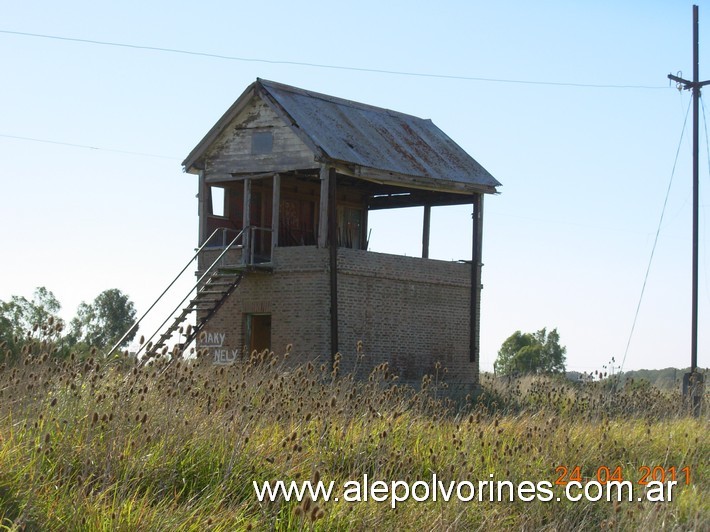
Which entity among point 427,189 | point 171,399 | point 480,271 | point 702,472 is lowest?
point 702,472

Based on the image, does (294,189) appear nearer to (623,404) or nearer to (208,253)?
(208,253)

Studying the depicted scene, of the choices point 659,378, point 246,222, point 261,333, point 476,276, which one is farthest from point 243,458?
point 659,378

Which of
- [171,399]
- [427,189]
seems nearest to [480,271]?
[427,189]

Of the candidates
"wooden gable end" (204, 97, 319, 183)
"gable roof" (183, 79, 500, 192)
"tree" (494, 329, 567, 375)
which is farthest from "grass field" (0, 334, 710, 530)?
"tree" (494, 329, 567, 375)

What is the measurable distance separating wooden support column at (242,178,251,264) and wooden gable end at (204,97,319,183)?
0.42 metres

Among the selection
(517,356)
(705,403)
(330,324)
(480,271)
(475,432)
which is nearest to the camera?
(475,432)

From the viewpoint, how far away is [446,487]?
11.4 meters

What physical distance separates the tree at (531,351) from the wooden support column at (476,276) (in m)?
18.6

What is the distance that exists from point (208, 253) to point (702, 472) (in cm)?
1460

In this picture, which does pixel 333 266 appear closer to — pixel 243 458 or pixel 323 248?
pixel 323 248

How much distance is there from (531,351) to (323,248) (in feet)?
83.4

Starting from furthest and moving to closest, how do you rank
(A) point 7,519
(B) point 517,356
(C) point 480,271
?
1. (B) point 517,356
2. (C) point 480,271
3. (A) point 7,519

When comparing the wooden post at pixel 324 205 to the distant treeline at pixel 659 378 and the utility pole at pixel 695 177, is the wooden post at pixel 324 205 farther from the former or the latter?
the utility pole at pixel 695 177

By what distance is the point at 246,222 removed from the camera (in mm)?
25328
